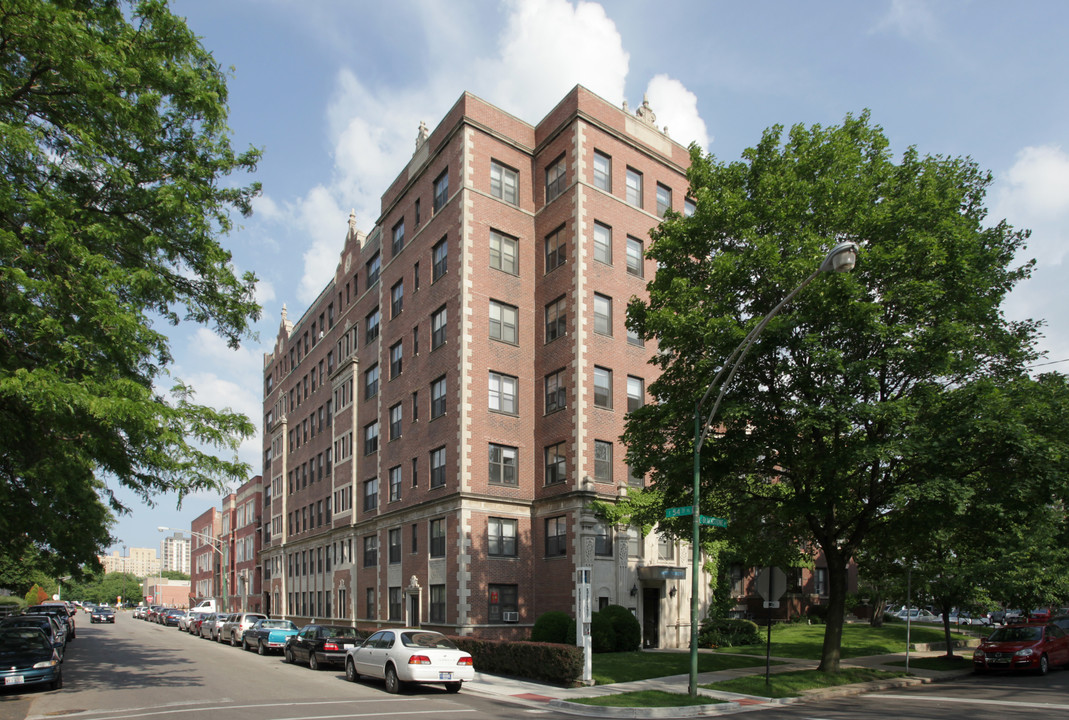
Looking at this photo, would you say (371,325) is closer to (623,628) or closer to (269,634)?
(269,634)

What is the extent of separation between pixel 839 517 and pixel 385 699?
14163 millimetres

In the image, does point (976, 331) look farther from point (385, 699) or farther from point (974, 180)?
point (385, 699)

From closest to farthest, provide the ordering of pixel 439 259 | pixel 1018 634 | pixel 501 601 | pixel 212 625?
pixel 1018 634
pixel 501 601
pixel 439 259
pixel 212 625

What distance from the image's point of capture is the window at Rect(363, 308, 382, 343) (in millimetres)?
46375

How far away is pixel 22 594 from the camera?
88562mm

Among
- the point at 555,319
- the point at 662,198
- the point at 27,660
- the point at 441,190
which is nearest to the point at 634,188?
the point at 662,198

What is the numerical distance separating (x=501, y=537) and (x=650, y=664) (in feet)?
32.7

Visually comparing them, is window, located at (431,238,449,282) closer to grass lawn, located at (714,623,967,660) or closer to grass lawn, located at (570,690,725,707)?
grass lawn, located at (714,623,967,660)

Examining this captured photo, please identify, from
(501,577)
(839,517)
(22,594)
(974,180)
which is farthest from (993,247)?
(22,594)

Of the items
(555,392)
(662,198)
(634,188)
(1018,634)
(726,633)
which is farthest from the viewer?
(662,198)

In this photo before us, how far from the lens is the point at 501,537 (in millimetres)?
33688

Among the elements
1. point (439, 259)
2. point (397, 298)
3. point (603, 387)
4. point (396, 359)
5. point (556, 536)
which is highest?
point (439, 259)

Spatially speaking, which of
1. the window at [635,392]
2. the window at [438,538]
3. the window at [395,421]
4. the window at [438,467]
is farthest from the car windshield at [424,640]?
the window at [395,421]

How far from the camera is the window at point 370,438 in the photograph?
44737 mm
